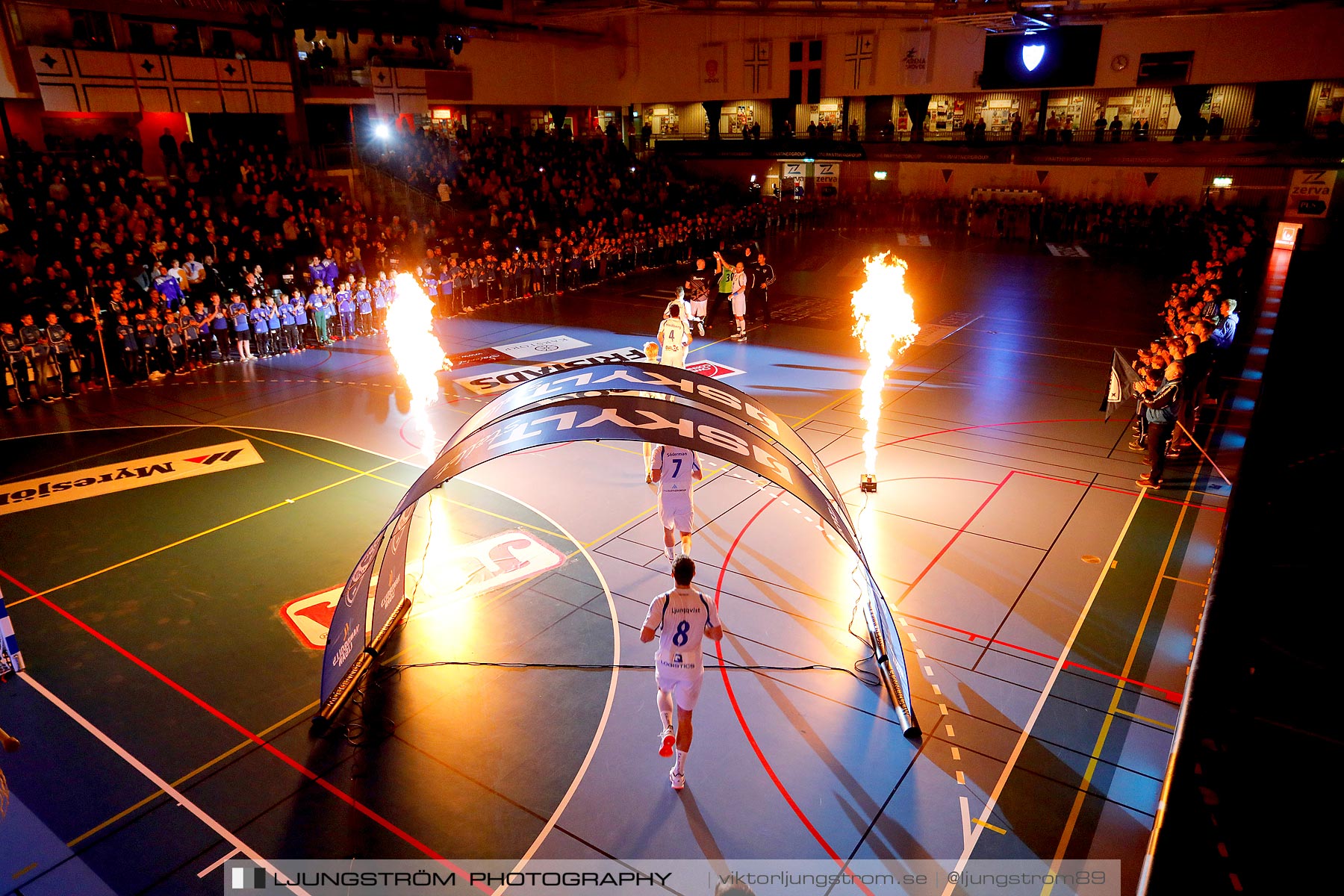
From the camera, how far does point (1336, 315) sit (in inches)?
1016

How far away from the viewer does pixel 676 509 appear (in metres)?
10.6

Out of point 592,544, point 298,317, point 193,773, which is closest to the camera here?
point 193,773

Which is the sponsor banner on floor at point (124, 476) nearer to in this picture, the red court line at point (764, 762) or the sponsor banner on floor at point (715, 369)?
the red court line at point (764, 762)

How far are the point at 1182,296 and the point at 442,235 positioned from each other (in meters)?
25.2

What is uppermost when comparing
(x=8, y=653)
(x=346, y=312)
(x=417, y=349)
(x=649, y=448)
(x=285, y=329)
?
(x=346, y=312)

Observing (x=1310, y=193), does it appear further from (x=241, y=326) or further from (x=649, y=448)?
(x=241, y=326)

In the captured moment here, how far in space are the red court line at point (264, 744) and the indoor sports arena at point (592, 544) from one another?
0.05 meters

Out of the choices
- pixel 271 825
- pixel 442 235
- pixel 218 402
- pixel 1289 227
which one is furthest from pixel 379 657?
pixel 1289 227

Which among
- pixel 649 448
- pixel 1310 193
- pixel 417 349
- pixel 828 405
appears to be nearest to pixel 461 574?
pixel 649 448

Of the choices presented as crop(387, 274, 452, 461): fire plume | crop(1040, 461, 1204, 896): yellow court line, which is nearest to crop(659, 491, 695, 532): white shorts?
crop(1040, 461, 1204, 896): yellow court line

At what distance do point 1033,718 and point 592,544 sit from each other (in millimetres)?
5984

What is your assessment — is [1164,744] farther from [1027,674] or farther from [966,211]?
[966,211]

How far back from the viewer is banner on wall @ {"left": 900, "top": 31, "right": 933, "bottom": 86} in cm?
4372

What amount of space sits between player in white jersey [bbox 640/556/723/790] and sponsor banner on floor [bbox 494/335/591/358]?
15395 millimetres
